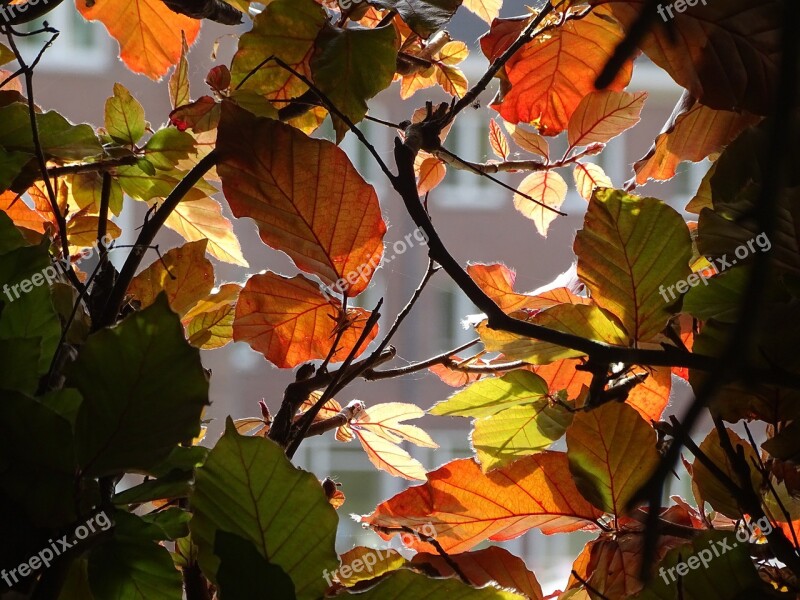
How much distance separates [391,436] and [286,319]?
5.6 inches

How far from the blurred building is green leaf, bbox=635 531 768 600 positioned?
49 centimetres

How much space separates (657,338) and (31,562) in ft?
0.86

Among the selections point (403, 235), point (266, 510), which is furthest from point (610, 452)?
point (403, 235)

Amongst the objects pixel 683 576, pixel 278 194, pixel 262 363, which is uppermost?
pixel 262 363

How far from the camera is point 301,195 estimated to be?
30cm

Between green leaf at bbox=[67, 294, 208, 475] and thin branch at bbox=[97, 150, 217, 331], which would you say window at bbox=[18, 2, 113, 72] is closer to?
thin branch at bbox=[97, 150, 217, 331]

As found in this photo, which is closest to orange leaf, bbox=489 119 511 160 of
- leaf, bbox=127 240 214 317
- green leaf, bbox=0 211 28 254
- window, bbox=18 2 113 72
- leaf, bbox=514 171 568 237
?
leaf, bbox=514 171 568 237

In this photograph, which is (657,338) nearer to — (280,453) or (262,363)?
(280,453)

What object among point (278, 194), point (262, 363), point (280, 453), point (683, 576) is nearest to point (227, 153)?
point (278, 194)

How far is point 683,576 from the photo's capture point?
0.26 m

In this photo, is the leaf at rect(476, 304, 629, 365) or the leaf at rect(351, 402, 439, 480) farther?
the leaf at rect(351, 402, 439, 480)

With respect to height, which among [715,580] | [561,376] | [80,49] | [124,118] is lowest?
[715,580]

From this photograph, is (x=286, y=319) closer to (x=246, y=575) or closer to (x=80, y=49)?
(x=246, y=575)

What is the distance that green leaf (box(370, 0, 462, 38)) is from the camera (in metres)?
0.28
